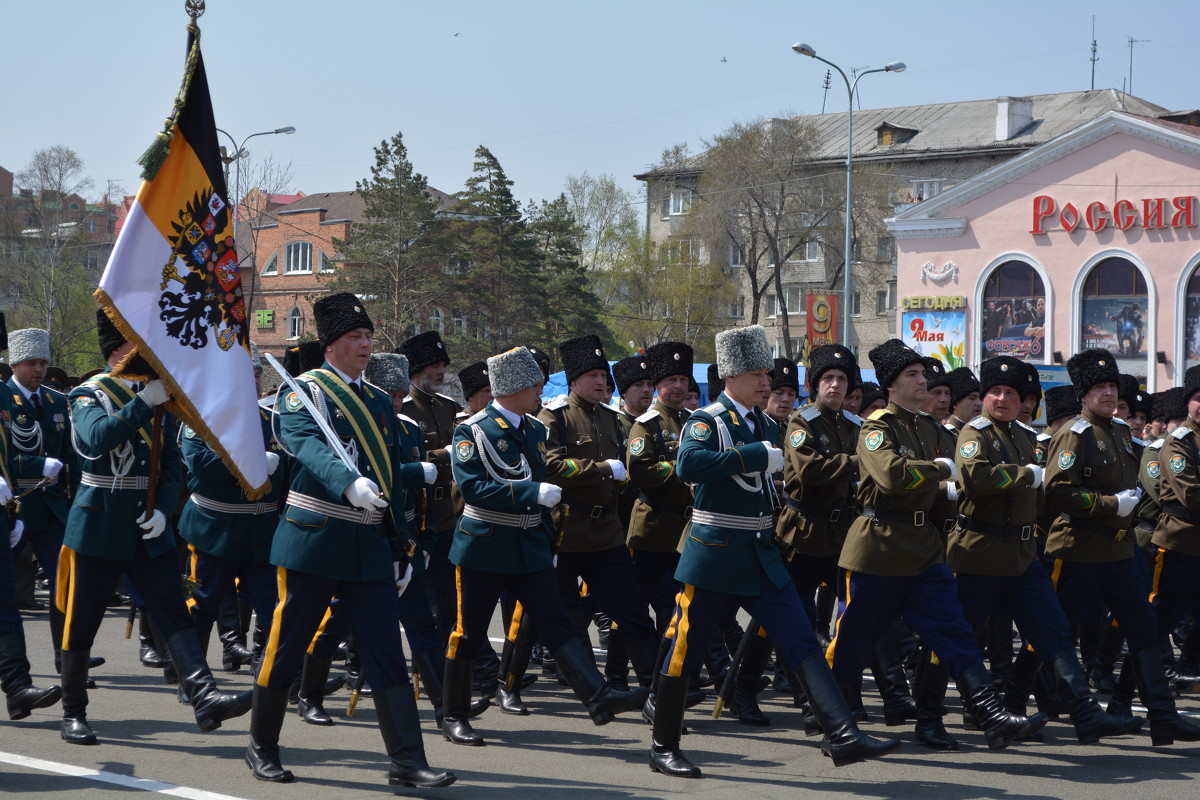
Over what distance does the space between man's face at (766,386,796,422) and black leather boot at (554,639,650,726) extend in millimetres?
3407

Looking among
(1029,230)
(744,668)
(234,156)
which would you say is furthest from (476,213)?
(744,668)

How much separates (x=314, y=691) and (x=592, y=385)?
2403mm

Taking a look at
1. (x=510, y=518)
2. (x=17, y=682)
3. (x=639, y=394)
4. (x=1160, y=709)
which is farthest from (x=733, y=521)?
(x=17, y=682)

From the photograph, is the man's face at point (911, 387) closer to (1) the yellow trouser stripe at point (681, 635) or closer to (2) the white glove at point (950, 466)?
(2) the white glove at point (950, 466)

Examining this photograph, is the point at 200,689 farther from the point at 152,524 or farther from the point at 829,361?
the point at 829,361

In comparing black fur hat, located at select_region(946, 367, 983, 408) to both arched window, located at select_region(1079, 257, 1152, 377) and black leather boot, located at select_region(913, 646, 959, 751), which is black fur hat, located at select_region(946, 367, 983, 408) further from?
arched window, located at select_region(1079, 257, 1152, 377)

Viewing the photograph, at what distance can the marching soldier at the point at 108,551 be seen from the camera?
22.3ft

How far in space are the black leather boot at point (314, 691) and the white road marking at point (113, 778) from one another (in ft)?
4.55

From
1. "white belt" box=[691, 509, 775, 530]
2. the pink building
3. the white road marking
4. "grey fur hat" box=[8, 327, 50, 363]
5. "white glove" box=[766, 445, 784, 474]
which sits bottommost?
the white road marking

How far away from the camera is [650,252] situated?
63.3 meters

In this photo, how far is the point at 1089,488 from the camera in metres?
7.77

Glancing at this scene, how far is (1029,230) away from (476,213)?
61.3ft

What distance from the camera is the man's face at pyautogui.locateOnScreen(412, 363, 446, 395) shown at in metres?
9.54

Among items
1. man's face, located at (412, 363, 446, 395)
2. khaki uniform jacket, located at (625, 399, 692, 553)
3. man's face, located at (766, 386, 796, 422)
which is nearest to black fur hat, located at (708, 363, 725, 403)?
man's face, located at (766, 386, 796, 422)
